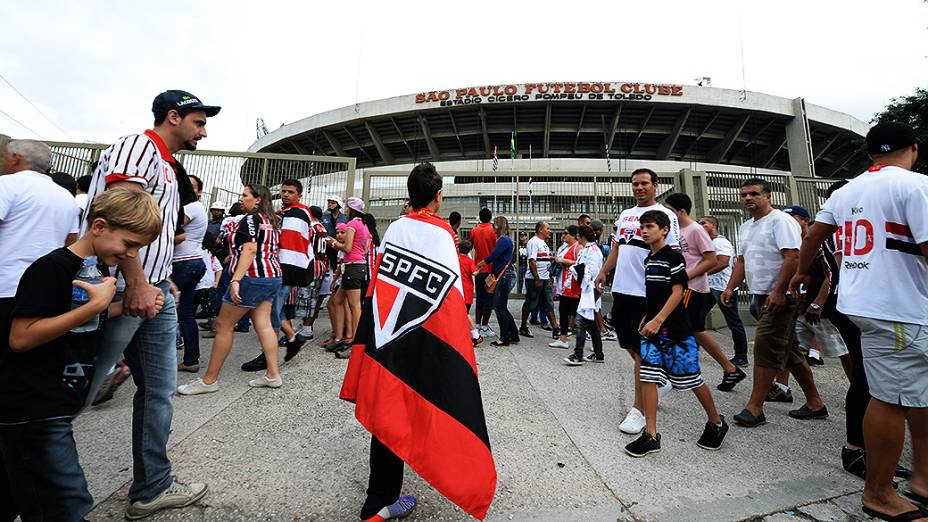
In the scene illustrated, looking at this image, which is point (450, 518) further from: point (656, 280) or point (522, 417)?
point (656, 280)

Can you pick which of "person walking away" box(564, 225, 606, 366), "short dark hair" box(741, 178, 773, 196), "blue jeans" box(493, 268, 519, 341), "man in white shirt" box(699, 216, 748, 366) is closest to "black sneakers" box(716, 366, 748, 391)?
"man in white shirt" box(699, 216, 748, 366)

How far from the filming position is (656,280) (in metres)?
2.87

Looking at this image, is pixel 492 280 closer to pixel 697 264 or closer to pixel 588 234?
pixel 588 234

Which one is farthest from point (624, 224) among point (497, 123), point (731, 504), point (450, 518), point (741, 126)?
point (741, 126)

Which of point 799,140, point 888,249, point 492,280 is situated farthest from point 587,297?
point 799,140

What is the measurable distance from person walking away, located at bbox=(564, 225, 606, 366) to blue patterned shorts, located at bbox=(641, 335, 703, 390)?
1.62m

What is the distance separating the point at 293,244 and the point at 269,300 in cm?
86

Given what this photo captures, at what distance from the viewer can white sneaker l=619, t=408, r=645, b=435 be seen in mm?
2975

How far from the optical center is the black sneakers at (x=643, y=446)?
2.60 meters

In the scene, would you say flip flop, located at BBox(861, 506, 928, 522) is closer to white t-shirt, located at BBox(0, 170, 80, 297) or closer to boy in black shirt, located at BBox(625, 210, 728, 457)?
boy in black shirt, located at BBox(625, 210, 728, 457)

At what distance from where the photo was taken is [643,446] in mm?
2621

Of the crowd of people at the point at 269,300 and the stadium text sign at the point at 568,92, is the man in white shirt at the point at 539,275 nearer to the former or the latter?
the crowd of people at the point at 269,300

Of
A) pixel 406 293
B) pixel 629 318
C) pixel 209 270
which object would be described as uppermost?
pixel 209 270

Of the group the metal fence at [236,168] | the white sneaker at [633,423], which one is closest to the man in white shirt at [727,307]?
the white sneaker at [633,423]
